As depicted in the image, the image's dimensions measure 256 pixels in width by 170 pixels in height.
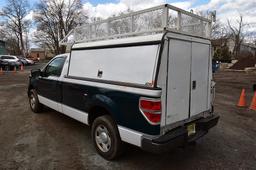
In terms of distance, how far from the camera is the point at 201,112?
3.89 meters

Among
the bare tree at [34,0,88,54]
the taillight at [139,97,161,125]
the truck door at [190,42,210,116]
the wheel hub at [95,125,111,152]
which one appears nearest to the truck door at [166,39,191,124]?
the truck door at [190,42,210,116]

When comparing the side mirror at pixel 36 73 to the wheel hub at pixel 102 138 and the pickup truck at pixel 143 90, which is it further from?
the wheel hub at pixel 102 138

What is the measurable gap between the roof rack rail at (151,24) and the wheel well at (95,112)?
127cm

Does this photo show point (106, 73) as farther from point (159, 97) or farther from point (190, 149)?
point (190, 149)

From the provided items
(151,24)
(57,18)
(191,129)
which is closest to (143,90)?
(151,24)

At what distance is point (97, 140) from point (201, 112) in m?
1.95

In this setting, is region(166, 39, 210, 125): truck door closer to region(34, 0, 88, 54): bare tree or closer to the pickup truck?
the pickup truck

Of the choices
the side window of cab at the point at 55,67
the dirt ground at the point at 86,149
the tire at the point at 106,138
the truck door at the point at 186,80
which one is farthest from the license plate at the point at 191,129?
the side window of cab at the point at 55,67

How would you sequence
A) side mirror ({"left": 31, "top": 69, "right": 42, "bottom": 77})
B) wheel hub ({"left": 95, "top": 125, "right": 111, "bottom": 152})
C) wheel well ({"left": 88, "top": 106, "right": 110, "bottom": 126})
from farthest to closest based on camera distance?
1. side mirror ({"left": 31, "top": 69, "right": 42, "bottom": 77})
2. wheel well ({"left": 88, "top": 106, "right": 110, "bottom": 126})
3. wheel hub ({"left": 95, "top": 125, "right": 111, "bottom": 152})

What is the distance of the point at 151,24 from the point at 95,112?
1859 mm

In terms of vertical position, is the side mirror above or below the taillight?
above

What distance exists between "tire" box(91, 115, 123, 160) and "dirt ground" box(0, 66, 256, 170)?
0.48 ft

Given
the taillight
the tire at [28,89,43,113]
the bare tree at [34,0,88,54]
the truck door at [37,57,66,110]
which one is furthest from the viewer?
the bare tree at [34,0,88,54]

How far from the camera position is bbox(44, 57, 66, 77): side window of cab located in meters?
5.05
